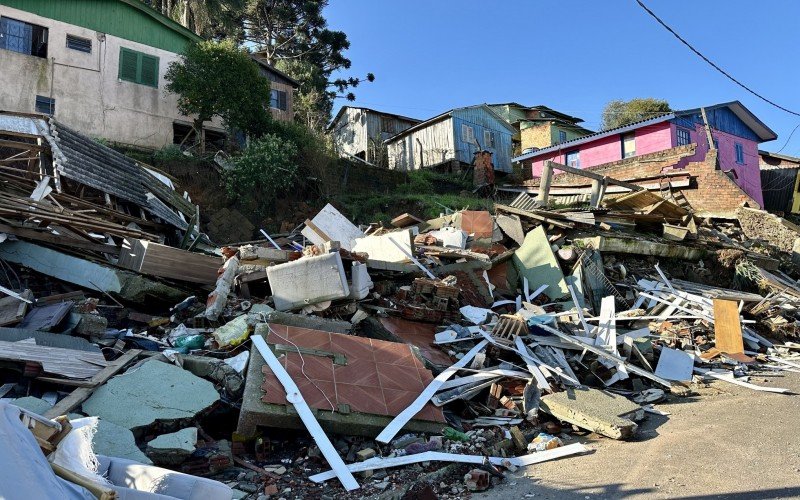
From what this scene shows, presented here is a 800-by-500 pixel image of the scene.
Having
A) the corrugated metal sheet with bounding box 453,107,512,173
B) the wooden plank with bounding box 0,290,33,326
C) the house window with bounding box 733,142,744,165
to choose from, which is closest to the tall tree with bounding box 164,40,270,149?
the corrugated metal sheet with bounding box 453,107,512,173

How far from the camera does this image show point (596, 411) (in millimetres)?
5633

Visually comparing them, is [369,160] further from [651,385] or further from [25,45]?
[651,385]

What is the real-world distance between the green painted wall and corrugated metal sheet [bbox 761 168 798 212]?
86.2 ft

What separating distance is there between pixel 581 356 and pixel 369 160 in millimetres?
21165

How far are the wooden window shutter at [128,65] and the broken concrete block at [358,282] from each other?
47.5 ft

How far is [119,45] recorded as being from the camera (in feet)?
58.7

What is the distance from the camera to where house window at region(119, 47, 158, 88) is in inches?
701

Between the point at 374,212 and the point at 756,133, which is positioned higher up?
the point at 756,133

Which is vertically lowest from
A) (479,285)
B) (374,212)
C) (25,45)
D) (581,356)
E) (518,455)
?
(518,455)

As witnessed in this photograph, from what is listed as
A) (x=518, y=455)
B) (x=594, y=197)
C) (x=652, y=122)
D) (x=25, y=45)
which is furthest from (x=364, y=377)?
(x=652, y=122)

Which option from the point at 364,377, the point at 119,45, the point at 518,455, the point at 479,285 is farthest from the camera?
the point at 119,45

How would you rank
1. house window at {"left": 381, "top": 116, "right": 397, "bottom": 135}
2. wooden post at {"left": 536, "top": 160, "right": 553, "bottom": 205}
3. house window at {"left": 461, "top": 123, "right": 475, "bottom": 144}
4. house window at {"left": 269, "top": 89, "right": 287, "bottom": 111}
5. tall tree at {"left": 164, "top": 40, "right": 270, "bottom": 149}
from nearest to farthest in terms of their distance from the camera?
wooden post at {"left": 536, "top": 160, "right": 553, "bottom": 205}, tall tree at {"left": 164, "top": 40, "right": 270, "bottom": 149}, house window at {"left": 269, "top": 89, "right": 287, "bottom": 111}, house window at {"left": 461, "top": 123, "right": 475, "bottom": 144}, house window at {"left": 381, "top": 116, "right": 397, "bottom": 135}

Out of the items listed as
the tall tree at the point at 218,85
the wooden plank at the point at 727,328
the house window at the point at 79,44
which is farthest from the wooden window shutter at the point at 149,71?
the wooden plank at the point at 727,328

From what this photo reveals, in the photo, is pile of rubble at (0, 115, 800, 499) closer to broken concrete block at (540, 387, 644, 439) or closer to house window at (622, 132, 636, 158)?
broken concrete block at (540, 387, 644, 439)
